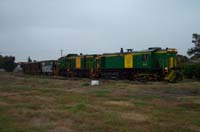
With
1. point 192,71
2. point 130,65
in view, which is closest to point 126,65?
point 130,65

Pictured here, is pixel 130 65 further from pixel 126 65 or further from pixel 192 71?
pixel 192 71

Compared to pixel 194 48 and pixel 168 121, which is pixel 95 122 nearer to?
pixel 168 121

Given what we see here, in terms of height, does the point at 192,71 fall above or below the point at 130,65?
below

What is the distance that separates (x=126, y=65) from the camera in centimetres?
3697

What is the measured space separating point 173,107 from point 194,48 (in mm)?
54514

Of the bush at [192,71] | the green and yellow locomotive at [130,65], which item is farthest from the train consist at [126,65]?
the bush at [192,71]

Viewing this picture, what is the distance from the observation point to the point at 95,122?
1074 cm

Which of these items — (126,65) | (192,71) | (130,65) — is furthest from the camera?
(192,71)

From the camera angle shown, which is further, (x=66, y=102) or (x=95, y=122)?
(x=66, y=102)

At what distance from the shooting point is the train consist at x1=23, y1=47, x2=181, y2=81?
32.3 m

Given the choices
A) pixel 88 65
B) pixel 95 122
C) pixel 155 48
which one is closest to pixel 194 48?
pixel 88 65

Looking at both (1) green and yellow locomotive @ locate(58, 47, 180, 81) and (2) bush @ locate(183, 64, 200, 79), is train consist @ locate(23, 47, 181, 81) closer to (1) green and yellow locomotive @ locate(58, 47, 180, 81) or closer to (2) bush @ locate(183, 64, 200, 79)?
(1) green and yellow locomotive @ locate(58, 47, 180, 81)

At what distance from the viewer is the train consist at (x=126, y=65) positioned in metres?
32.3

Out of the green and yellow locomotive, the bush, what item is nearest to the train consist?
the green and yellow locomotive
